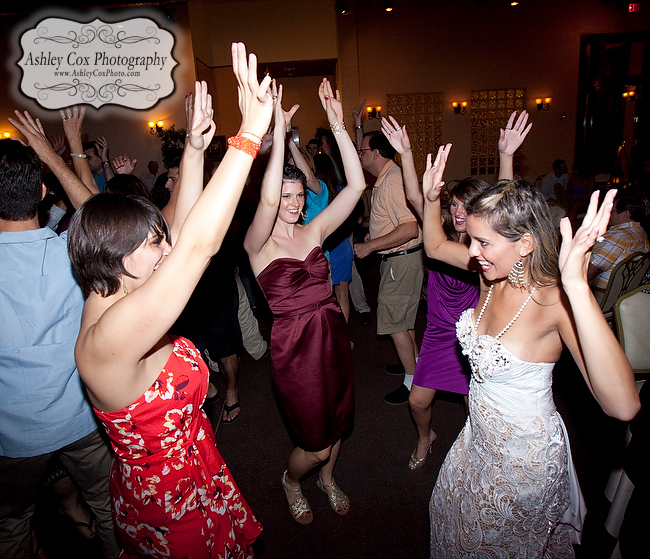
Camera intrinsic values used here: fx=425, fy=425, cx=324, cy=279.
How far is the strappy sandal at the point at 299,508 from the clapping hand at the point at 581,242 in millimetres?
1805

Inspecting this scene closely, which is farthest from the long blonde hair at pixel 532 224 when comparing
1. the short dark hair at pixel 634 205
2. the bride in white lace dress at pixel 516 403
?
the short dark hair at pixel 634 205

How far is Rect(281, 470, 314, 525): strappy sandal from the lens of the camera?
222 centimetres

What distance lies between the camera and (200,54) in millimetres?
8344

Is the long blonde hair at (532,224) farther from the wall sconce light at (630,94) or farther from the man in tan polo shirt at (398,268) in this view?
the wall sconce light at (630,94)

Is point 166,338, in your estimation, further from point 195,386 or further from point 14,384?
point 14,384

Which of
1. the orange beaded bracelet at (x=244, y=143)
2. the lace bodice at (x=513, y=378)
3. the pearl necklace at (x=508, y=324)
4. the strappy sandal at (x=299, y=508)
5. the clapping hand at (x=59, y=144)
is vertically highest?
the clapping hand at (x=59, y=144)

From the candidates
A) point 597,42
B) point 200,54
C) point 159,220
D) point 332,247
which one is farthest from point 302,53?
point 159,220

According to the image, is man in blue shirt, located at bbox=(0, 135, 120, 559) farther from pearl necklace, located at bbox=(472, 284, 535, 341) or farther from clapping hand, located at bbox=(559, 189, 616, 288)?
clapping hand, located at bbox=(559, 189, 616, 288)

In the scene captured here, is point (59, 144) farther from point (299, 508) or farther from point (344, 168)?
point (299, 508)

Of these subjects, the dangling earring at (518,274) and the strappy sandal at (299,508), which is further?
the strappy sandal at (299,508)

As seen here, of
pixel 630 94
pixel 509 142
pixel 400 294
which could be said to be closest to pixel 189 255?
pixel 509 142

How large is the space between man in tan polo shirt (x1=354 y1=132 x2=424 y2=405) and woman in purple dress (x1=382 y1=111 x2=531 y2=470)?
0.56 m

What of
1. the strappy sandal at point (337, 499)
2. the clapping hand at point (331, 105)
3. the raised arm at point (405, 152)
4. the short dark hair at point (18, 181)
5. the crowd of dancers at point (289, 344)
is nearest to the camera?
the crowd of dancers at point (289, 344)

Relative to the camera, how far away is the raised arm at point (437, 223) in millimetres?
1960
